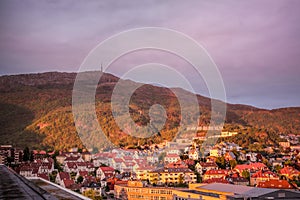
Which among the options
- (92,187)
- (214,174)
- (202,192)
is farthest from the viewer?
(214,174)

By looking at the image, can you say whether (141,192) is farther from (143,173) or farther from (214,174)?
(214,174)

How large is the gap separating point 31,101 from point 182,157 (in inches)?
2005

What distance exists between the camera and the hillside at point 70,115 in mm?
66812

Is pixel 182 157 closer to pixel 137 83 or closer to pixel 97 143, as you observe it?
pixel 97 143

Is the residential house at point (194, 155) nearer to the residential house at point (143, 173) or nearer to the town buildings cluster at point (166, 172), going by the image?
the town buildings cluster at point (166, 172)

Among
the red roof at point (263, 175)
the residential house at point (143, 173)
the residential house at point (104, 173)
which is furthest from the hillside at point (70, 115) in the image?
the residential house at point (143, 173)

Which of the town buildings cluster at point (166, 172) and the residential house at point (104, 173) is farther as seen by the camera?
the residential house at point (104, 173)

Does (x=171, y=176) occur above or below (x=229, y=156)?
below

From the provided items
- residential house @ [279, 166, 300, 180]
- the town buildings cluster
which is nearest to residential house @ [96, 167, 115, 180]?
the town buildings cluster

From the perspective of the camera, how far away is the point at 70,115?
77000mm

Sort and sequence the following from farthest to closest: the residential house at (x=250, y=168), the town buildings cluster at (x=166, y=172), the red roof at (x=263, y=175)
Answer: the residential house at (x=250, y=168), the red roof at (x=263, y=175), the town buildings cluster at (x=166, y=172)

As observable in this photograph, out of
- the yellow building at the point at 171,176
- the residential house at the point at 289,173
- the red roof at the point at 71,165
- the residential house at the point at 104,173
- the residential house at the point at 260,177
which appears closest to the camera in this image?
the residential house at the point at 260,177

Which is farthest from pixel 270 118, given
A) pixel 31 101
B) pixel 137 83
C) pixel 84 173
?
pixel 84 173

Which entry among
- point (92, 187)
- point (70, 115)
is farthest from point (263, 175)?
point (70, 115)
